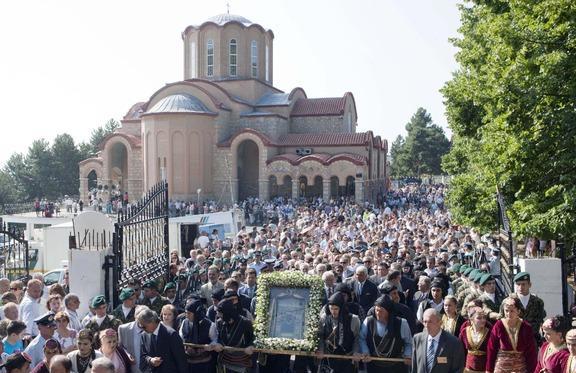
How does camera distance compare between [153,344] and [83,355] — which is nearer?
[83,355]

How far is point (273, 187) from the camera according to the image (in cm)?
4031

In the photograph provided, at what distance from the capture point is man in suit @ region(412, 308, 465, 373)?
18.2 ft

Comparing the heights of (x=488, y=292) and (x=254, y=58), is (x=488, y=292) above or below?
below

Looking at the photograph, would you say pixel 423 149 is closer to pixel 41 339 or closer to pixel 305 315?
pixel 305 315

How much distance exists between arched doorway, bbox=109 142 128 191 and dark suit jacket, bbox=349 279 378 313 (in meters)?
35.7

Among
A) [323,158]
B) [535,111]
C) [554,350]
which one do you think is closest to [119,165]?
[323,158]

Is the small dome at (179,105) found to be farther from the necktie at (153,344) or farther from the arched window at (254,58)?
the necktie at (153,344)

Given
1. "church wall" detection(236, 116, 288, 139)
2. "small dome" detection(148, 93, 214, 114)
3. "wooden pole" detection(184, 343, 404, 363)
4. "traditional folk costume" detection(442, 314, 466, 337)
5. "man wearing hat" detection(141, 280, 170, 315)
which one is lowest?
"wooden pole" detection(184, 343, 404, 363)

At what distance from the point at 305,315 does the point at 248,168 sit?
119 feet

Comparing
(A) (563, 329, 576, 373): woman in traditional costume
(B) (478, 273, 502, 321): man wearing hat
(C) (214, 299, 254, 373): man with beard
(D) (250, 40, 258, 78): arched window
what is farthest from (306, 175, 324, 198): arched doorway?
(A) (563, 329, 576, 373): woman in traditional costume

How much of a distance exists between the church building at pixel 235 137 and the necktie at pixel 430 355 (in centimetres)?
3107

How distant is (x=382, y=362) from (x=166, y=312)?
2390 mm

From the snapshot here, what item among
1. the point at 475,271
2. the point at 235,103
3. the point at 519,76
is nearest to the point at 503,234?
the point at 475,271

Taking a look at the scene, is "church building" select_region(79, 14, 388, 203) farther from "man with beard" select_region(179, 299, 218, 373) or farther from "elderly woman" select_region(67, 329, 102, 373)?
"elderly woman" select_region(67, 329, 102, 373)
